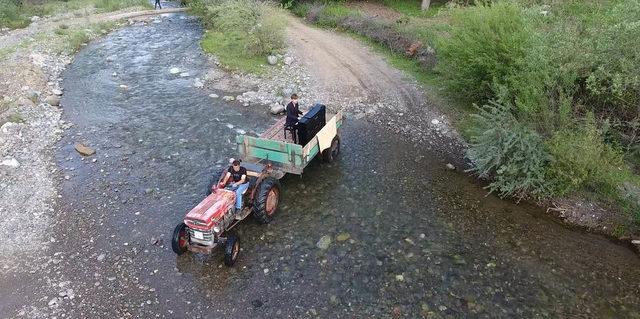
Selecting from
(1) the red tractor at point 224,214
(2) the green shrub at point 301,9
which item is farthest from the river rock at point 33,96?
(2) the green shrub at point 301,9

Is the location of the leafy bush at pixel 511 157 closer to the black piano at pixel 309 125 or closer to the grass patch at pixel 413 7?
the black piano at pixel 309 125

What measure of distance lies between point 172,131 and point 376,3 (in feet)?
65.3

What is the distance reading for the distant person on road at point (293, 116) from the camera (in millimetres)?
13195

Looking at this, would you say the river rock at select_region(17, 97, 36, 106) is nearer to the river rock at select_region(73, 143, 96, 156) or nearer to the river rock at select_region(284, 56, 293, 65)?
the river rock at select_region(73, 143, 96, 156)

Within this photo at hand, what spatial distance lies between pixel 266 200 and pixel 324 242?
1691 mm

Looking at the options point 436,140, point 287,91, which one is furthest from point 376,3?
point 436,140

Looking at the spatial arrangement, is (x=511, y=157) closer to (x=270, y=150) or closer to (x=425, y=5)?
(x=270, y=150)

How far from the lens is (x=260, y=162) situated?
42.9 ft

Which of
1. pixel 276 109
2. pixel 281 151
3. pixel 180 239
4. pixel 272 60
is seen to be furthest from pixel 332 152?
pixel 272 60

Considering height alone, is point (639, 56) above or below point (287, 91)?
above

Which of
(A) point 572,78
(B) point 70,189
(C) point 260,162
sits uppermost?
(A) point 572,78

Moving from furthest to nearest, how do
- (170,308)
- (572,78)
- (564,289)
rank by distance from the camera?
(572,78) < (564,289) < (170,308)

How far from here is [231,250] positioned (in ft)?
33.3

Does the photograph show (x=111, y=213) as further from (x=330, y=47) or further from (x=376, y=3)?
(x=376, y=3)
